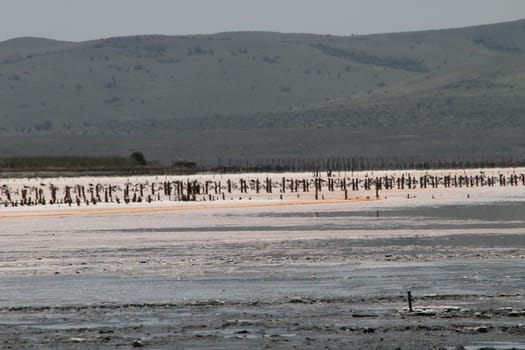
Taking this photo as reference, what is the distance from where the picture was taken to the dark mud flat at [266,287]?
26.9 m

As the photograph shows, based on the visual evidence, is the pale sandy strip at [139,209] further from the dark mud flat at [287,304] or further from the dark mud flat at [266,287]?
the dark mud flat at [287,304]

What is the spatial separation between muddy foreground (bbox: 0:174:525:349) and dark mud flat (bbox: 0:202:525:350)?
44 millimetres

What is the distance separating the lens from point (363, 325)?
27984mm

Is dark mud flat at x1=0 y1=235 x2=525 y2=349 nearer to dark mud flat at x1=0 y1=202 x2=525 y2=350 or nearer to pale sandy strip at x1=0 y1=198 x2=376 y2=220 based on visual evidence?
dark mud flat at x1=0 y1=202 x2=525 y2=350

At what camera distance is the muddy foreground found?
27.0 m

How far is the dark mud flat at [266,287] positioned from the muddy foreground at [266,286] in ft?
0.14

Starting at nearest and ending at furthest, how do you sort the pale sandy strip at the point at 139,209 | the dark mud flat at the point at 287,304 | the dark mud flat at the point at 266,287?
the dark mud flat at the point at 287,304, the dark mud flat at the point at 266,287, the pale sandy strip at the point at 139,209

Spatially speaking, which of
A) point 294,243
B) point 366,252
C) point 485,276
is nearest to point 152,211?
point 294,243

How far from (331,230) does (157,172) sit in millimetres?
107509

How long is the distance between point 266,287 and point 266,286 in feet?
0.82

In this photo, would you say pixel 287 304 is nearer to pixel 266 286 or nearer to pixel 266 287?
pixel 266 287

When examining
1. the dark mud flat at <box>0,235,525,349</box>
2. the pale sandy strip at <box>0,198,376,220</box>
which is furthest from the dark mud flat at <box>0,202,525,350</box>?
the pale sandy strip at <box>0,198,376,220</box>

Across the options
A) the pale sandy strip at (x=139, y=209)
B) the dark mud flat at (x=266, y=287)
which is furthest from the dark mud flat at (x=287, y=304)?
the pale sandy strip at (x=139, y=209)

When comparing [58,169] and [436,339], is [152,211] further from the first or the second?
[58,169]
